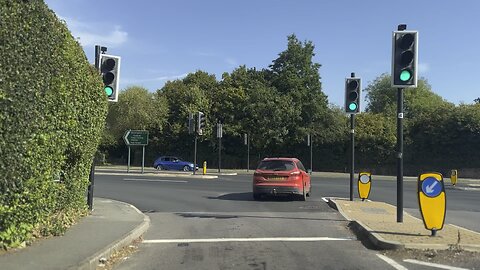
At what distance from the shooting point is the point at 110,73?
1355 centimetres

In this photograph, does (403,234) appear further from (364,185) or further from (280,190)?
(280,190)

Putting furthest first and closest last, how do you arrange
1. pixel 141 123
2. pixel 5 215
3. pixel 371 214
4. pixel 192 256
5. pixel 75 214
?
pixel 141 123 → pixel 371 214 → pixel 75 214 → pixel 192 256 → pixel 5 215

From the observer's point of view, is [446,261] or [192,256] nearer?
[446,261]

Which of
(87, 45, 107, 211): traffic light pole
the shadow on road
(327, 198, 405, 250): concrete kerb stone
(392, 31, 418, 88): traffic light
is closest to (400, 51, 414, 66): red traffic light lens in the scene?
(392, 31, 418, 88): traffic light

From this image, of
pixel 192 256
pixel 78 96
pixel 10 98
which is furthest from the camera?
pixel 78 96

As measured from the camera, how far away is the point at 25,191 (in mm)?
7617

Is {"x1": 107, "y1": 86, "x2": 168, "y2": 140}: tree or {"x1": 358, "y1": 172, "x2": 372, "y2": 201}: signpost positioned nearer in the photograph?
{"x1": 358, "y1": 172, "x2": 372, "y2": 201}: signpost

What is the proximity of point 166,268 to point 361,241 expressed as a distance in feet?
13.7

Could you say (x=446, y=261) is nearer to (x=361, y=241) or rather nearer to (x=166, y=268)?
(x=361, y=241)

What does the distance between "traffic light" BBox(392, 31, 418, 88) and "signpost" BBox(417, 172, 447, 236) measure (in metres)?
2.37

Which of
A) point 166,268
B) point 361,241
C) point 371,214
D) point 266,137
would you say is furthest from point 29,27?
point 266,137

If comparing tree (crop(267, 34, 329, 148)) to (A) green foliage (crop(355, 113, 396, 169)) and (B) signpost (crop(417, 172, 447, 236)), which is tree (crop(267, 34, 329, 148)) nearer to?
(A) green foliage (crop(355, 113, 396, 169))

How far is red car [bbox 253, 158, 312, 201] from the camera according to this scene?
1769 centimetres

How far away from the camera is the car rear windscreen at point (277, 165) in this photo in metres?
17.9
